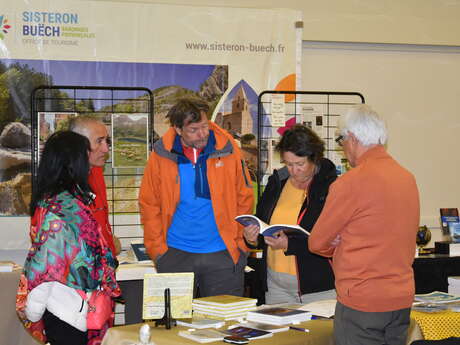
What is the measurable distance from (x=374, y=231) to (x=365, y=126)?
0.41 m

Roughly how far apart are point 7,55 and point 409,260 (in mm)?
3436

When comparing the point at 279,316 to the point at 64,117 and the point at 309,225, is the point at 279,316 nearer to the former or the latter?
the point at 309,225

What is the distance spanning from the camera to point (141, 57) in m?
5.03

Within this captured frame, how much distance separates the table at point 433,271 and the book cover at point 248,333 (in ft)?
7.67

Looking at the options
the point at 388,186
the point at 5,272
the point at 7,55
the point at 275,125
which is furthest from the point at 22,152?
the point at 388,186

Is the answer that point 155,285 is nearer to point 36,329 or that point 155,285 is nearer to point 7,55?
point 36,329

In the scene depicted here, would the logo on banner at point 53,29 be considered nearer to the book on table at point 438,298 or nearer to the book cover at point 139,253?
the book cover at point 139,253

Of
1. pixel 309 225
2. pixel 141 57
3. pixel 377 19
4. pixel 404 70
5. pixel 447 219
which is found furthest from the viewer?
pixel 404 70

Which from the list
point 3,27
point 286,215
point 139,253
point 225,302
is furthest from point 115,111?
point 225,302

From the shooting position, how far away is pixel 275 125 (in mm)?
5238

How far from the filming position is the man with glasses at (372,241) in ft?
7.76

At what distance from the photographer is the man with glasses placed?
237cm

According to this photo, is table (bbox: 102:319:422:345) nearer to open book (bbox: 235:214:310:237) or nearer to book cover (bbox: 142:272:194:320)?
book cover (bbox: 142:272:194:320)

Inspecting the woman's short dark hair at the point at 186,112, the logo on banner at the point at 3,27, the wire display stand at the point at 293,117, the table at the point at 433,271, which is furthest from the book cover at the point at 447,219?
the logo on banner at the point at 3,27
